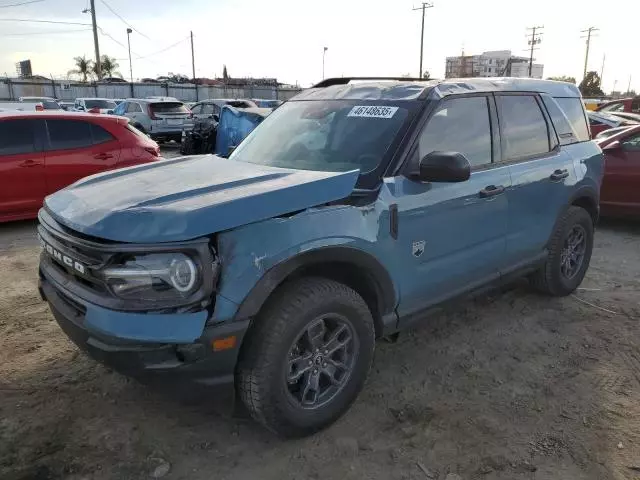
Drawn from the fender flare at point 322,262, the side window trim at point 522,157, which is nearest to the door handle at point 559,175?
the side window trim at point 522,157

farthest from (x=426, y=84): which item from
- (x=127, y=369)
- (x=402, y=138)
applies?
(x=127, y=369)

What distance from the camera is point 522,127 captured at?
407 centimetres

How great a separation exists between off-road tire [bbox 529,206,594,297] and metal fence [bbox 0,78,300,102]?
32166mm

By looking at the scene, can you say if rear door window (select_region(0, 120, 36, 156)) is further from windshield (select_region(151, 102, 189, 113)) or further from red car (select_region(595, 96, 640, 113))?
red car (select_region(595, 96, 640, 113))

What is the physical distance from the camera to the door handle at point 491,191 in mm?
3533

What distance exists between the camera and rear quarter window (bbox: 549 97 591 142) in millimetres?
4621

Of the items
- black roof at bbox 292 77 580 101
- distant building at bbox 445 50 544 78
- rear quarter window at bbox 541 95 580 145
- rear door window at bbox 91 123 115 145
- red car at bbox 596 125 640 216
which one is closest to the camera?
black roof at bbox 292 77 580 101

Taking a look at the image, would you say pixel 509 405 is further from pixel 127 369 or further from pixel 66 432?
pixel 66 432

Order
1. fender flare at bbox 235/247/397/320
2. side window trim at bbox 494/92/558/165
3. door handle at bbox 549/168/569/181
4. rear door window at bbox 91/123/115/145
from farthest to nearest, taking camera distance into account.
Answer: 1. rear door window at bbox 91/123/115/145
2. door handle at bbox 549/168/569/181
3. side window trim at bbox 494/92/558/165
4. fender flare at bbox 235/247/397/320

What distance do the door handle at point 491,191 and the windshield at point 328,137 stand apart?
2.55ft

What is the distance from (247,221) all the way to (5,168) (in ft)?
19.2

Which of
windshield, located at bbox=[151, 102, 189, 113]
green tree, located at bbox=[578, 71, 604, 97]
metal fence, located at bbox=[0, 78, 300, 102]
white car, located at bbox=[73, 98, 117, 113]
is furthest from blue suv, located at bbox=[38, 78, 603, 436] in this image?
green tree, located at bbox=[578, 71, 604, 97]

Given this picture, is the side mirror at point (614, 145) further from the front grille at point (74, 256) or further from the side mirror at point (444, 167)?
the front grille at point (74, 256)

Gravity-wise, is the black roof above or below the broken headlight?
above
